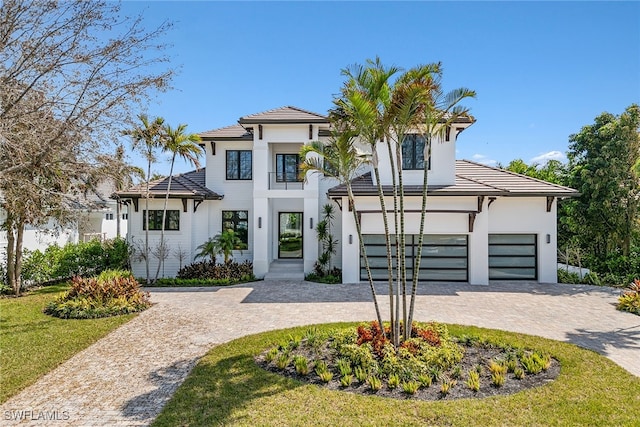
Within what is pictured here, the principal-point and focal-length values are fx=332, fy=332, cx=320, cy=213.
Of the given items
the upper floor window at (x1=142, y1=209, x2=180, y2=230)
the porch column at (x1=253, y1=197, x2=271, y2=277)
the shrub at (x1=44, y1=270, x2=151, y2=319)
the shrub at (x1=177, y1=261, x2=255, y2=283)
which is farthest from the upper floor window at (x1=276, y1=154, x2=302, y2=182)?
the shrub at (x1=44, y1=270, x2=151, y2=319)

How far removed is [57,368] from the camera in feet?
21.6

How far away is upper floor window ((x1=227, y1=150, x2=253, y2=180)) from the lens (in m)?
18.1

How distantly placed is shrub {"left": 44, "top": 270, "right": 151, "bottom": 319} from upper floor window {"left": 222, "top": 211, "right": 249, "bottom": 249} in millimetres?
6699

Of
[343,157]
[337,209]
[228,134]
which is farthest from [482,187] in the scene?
[228,134]

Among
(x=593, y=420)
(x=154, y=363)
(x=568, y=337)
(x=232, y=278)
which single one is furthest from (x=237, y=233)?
(x=593, y=420)

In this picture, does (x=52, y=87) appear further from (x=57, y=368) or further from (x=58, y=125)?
(x=57, y=368)

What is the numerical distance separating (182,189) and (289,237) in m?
6.25

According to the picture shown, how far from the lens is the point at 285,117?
16.3m

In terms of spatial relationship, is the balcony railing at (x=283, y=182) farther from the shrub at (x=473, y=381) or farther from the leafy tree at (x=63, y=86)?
the shrub at (x=473, y=381)

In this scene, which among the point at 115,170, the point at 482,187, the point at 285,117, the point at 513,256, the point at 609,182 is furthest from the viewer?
the point at 285,117

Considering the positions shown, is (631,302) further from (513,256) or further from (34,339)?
(34,339)

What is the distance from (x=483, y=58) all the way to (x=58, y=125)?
1424 centimetres

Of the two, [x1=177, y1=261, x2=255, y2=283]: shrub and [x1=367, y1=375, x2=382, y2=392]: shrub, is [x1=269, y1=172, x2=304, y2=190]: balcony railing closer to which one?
[x1=177, y1=261, x2=255, y2=283]: shrub

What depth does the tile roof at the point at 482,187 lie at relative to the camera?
1430cm
